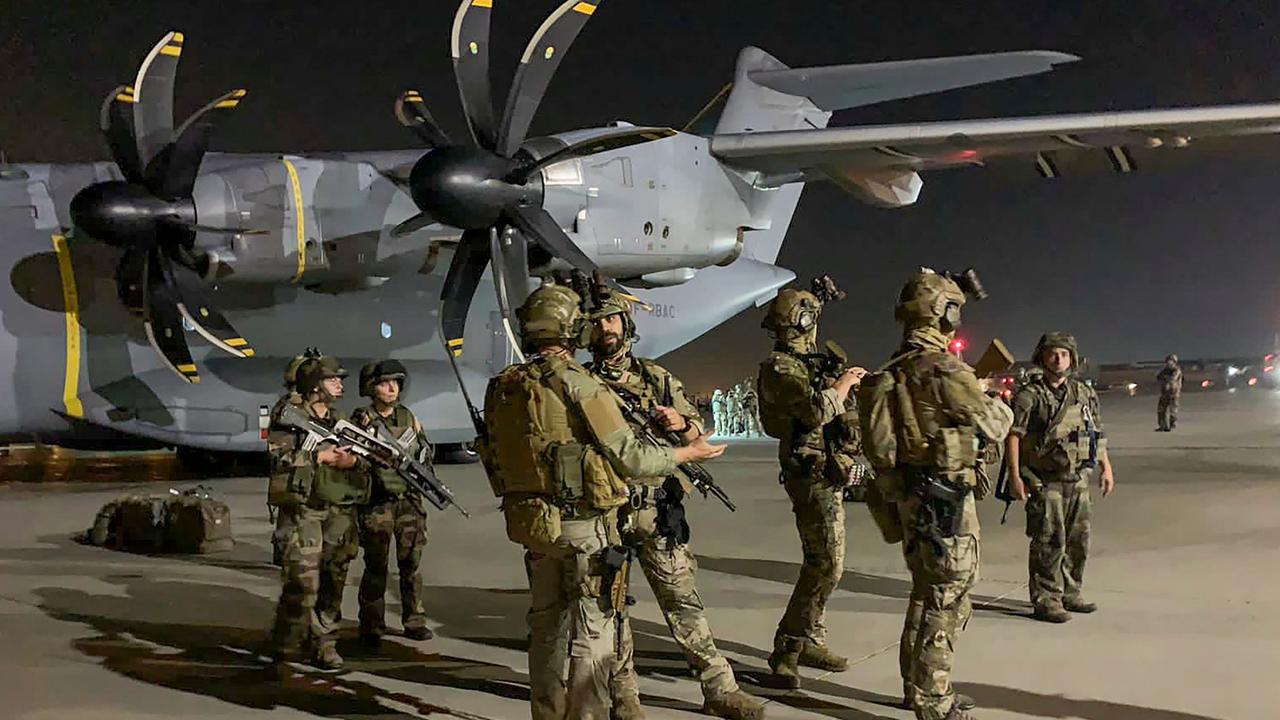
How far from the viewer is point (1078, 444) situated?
6.41 metres

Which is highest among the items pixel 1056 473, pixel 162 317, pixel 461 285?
pixel 461 285

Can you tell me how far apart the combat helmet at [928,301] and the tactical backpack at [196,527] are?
22.4ft

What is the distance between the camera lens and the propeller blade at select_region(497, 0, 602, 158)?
9.64 meters

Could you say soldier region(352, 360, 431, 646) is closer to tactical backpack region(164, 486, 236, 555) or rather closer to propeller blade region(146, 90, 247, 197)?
tactical backpack region(164, 486, 236, 555)

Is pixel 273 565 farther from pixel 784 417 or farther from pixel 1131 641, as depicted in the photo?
pixel 1131 641

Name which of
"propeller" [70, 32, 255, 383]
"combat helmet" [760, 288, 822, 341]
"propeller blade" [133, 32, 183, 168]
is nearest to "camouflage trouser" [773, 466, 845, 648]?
"combat helmet" [760, 288, 822, 341]

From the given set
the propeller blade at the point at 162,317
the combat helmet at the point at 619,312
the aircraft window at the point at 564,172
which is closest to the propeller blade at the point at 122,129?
the propeller blade at the point at 162,317

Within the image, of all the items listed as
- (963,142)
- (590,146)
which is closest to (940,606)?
(590,146)

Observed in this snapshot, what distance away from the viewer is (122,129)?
35.8 ft

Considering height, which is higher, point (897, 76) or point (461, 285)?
point (897, 76)

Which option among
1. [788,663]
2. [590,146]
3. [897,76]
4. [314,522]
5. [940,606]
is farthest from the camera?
[897,76]

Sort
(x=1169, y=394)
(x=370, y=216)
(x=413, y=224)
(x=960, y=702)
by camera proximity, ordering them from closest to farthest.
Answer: (x=960, y=702) → (x=413, y=224) → (x=370, y=216) → (x=1169, y=394)

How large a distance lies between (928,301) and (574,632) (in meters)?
2.07

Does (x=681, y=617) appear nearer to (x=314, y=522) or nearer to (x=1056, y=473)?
(x=314, y=522)
